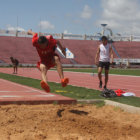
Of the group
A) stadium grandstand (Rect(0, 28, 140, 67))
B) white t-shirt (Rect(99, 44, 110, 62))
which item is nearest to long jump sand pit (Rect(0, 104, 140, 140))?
white t-shirt (Rect(99, 44, 110, 62))

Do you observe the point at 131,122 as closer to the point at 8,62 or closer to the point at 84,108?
the point at 84,108

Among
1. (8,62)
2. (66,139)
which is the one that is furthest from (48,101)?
(8,62)

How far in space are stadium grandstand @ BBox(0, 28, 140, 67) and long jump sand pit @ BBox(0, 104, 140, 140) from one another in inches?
1598

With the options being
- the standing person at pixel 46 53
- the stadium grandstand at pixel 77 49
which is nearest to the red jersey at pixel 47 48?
the standing person at pixel 46 53

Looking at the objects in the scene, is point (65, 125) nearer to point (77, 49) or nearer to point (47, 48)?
point (47, 48)

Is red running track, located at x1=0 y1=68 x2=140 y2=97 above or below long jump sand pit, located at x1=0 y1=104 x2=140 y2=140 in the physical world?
above

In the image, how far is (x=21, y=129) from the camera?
4.91m

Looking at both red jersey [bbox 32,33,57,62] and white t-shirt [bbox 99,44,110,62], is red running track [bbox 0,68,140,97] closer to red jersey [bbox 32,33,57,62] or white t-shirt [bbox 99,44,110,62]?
white t-shirt [bbox 99,44,110,62]

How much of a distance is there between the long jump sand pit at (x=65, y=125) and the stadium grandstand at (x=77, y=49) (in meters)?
40.6

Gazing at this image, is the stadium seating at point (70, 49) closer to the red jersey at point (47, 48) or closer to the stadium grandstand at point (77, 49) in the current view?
the stadium grandstand at point (77, 49)

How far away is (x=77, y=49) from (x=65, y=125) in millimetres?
55674

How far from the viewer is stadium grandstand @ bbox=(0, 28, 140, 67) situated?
168 feet

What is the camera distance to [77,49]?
199 feet

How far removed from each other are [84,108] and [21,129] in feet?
8.26
